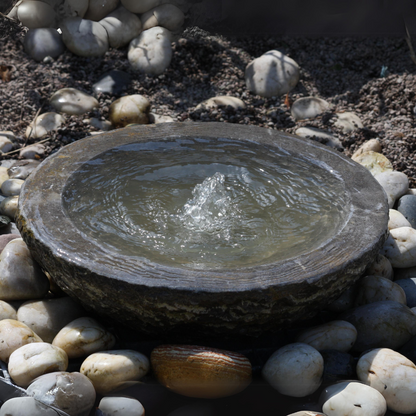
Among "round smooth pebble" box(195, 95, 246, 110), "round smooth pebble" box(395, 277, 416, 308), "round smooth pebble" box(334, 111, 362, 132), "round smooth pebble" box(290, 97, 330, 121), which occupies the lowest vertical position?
"round smooth pebble" box(395, 277, 416, 308)

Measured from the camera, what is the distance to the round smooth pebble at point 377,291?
2799mm

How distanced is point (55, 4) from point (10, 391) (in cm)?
534

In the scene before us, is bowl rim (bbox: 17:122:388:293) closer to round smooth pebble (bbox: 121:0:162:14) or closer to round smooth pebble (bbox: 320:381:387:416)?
round smooth pebble (bbox: 320:381:387:416)

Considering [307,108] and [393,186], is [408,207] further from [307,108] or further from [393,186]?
[307,108]

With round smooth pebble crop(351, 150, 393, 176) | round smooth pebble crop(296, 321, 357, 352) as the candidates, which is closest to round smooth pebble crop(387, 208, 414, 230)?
round smooth pebble crop(351, 150, 393, 176)

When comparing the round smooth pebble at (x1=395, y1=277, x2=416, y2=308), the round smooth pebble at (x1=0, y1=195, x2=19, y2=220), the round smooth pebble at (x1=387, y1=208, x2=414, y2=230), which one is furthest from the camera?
the round smooth pebble at (x1=0, y1=195, x2=19, y2=220)

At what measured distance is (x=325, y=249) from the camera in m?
2.34

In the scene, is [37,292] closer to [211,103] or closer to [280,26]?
[211,103]

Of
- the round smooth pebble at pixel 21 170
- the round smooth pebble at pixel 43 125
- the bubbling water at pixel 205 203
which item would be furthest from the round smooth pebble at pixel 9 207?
the round smooth pebble at pixel 43 125

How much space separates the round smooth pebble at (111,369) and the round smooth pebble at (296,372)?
0.62 metres

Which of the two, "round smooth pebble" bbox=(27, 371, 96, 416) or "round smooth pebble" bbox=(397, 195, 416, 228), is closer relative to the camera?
"round smooth pebble" bbox=(27, 371, 96, 416)

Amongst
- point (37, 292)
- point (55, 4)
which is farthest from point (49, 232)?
point (55, 4)

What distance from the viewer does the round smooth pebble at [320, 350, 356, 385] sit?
236 cm

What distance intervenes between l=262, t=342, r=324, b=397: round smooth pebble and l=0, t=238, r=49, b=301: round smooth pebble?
1360 mm
